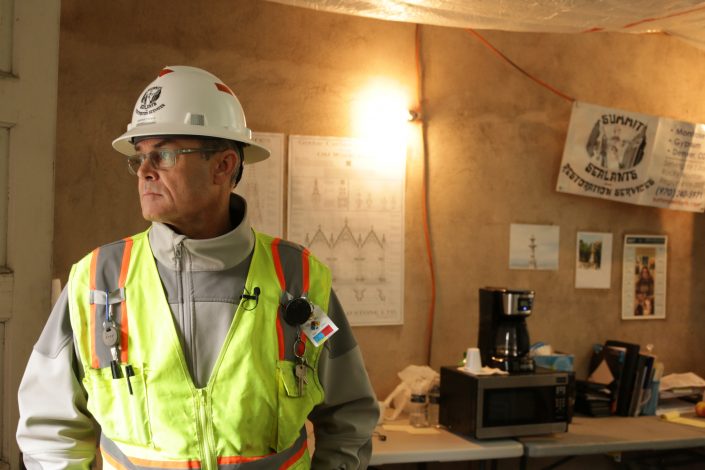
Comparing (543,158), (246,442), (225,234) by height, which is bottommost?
(246,442)

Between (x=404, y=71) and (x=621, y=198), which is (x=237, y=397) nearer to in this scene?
(x=404, y=71)

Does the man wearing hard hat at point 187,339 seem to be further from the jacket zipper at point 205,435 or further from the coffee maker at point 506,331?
the coffee maker at point 506,331

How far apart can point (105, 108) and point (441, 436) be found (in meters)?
1.85

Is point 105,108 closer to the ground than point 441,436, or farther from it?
farther from it

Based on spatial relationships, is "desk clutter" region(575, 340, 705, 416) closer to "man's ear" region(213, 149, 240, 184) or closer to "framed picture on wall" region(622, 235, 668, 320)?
"framed picture on wall" region(622, 235, 668, 320)

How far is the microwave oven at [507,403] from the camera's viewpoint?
286cm

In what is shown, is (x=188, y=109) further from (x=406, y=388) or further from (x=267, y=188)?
(x=406, y=388)

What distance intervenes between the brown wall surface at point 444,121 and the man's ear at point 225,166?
4.37 feet

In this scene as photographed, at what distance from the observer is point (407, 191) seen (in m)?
3.39

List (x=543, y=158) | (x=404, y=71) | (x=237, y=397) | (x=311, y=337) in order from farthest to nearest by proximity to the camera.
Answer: (x=543, y=158) → (x=404, y=71) → (x=311, y=337) → (x=237, y=397)

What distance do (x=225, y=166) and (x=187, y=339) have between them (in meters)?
0.43

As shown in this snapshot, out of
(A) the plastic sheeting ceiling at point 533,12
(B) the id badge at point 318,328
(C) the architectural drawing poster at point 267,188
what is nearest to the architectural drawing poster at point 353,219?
(C) the architectural drawing poster at point 267,188

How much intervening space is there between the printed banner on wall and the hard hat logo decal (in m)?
2.29

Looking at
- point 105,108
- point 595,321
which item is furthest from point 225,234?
point 595,321
